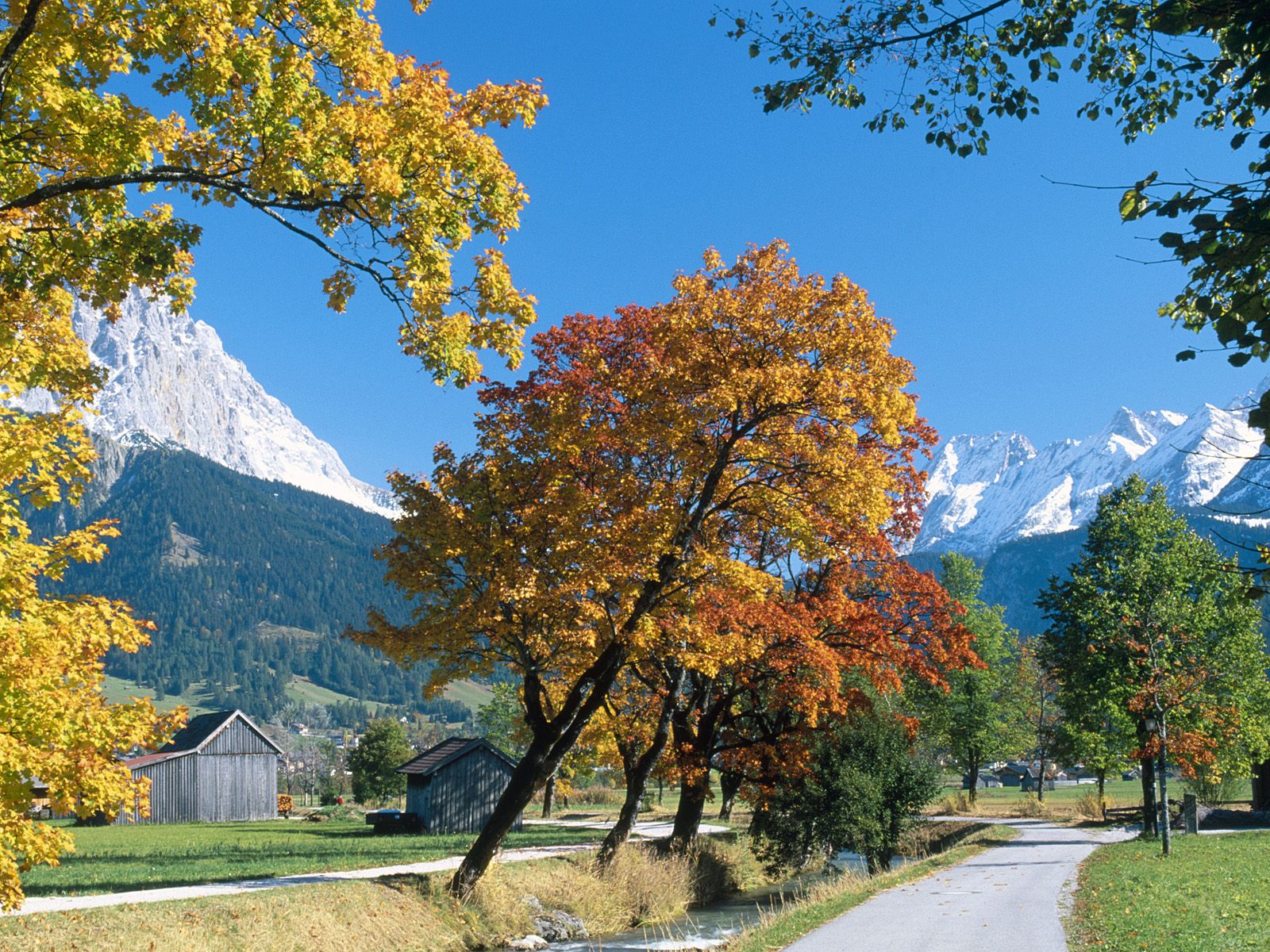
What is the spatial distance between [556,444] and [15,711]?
10.4 metres

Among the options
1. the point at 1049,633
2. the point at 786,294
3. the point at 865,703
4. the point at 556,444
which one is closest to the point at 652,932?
the point at 865,703

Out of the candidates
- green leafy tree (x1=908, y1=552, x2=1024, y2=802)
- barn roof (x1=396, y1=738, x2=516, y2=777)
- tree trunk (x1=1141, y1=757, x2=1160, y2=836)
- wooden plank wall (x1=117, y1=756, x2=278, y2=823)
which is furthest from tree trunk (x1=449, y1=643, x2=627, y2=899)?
wooden plank wall (x1=117, y1=756, x2=278, y2=823)

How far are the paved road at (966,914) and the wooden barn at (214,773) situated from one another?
4754 centimetres

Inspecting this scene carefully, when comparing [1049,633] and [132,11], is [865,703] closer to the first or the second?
[1049,633]

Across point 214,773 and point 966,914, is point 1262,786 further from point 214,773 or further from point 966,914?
point 214,773

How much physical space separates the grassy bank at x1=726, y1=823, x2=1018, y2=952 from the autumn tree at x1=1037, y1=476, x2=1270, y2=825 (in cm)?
676

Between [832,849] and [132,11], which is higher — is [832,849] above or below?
below

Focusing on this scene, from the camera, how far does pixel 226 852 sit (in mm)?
28844

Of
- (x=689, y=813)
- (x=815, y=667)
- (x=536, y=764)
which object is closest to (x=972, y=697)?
(x=689, y=813)

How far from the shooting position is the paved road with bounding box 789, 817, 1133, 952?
13.1 metres

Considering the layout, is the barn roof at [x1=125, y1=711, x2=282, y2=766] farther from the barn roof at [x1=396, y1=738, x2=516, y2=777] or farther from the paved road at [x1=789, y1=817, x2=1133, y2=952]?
the paved road at [x1=789, y1=817, x2=1133, y2=952]

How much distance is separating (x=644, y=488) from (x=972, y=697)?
39.8m

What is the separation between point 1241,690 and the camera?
114 feet

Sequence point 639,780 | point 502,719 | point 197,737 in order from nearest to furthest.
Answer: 1. point 639,780
2. point 197,737
3. point 502,719
